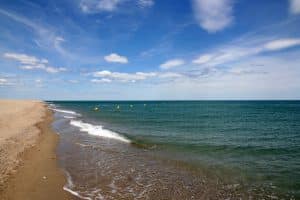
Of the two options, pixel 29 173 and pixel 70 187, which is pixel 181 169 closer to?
pixel 70 187

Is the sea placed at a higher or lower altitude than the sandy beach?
lower

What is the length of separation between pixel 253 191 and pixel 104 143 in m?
14.8

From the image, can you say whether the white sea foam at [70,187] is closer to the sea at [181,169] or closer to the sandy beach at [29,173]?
the sea at [181,169]

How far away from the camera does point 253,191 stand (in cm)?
1121

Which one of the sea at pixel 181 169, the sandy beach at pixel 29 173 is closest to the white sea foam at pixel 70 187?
the sea at pixel 181 169

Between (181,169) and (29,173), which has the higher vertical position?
(29,173)

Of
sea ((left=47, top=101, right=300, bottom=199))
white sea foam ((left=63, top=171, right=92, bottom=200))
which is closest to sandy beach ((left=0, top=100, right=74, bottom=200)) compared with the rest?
white sea foam ((left=63, top=171, right=92, bottom=200))

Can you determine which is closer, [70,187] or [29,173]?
[70,187]

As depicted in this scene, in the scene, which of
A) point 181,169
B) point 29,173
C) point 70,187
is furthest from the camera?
point 181,169

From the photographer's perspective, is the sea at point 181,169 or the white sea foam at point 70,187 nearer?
the white sea foam at point 70,187

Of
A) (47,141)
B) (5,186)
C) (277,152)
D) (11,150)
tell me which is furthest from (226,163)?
(47,141)

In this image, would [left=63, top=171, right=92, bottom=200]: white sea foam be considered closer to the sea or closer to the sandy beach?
the sea

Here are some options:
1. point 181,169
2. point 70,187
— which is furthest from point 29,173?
point 181,169

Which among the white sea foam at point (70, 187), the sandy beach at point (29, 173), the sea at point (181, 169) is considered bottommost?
the sea at point (181, 169)
